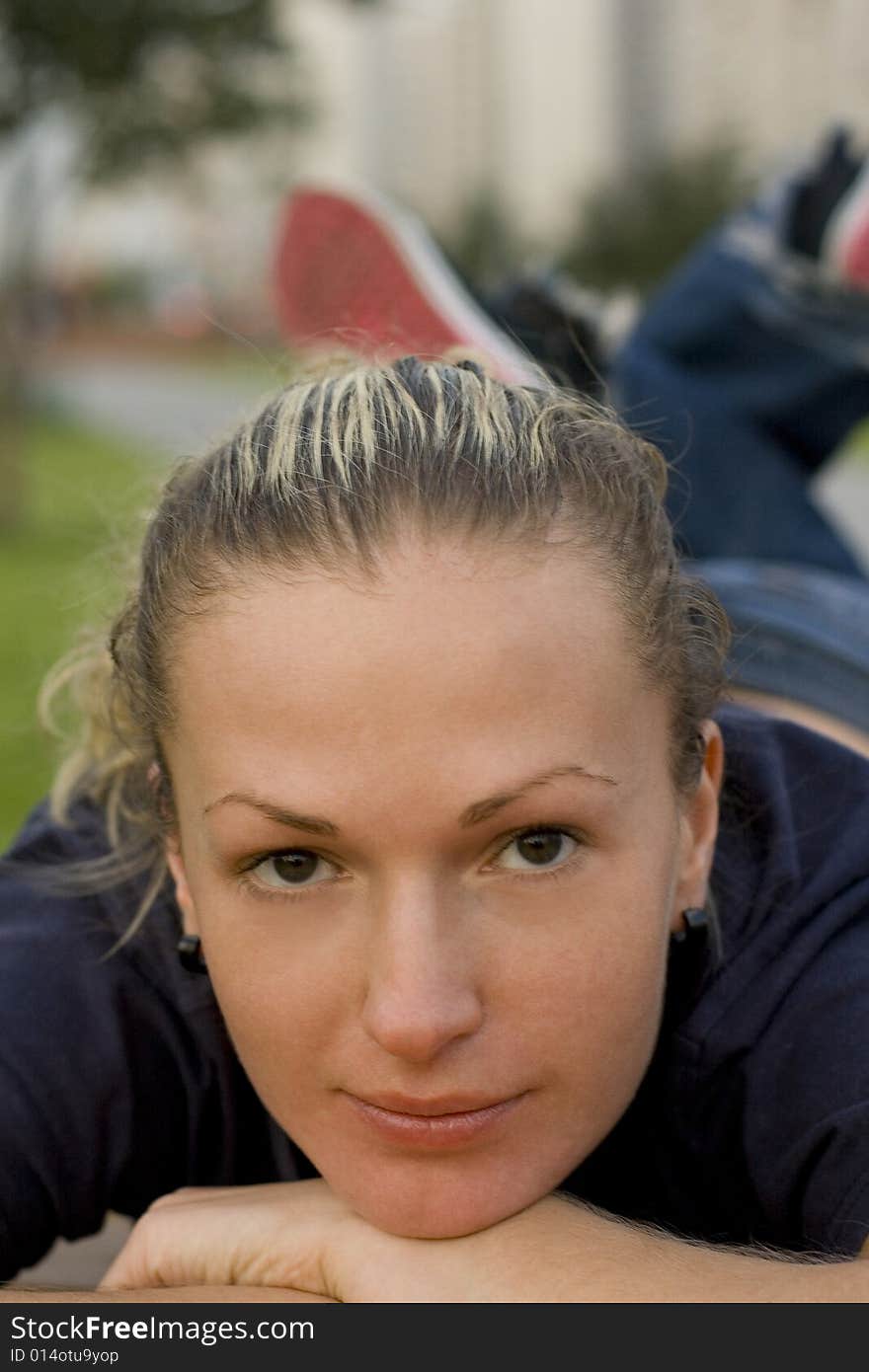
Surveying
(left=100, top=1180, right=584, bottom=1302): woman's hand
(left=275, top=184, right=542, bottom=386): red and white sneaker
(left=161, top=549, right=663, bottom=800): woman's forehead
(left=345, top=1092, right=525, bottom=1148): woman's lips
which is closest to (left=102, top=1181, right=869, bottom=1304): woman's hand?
(left=100, top=1180, right=584, bottom=1302): woman's hand

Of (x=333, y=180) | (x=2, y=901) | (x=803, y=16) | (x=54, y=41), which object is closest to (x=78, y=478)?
(x=54, y=41)

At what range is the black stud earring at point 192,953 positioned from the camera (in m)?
1.81

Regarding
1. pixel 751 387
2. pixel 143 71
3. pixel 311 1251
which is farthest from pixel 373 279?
pixel 143 71

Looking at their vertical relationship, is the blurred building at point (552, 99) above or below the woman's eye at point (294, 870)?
below

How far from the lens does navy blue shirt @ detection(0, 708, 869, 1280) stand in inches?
68.4

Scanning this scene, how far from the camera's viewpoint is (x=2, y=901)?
1.99 metres

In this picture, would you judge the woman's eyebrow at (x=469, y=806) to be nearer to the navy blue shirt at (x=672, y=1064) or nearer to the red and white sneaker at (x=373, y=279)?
the navy blue shirt at (x=672, y=1064)

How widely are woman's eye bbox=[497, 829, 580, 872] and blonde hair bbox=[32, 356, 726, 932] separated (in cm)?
20

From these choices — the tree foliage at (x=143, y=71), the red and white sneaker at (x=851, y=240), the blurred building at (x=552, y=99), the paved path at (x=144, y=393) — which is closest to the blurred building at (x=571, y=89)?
the blurred building at (x=552, y=99)

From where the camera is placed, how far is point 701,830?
178 centimetres

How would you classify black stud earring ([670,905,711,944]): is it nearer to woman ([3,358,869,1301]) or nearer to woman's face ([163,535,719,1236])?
woman ([3,358,869,1301])

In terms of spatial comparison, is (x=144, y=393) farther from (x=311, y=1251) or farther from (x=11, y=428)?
(x=311, y=1251)

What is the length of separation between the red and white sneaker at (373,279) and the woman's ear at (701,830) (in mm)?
1684

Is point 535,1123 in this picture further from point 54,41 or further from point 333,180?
point 54,41
